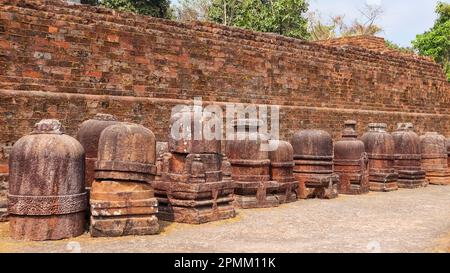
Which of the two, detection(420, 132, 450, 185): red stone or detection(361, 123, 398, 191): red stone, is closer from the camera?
detection(361, 123, 398, 191): red stone

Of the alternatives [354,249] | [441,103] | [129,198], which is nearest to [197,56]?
[129,198]

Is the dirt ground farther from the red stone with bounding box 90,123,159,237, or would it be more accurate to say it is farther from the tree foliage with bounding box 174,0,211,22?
the tree foliage with bounding box 174,0,211,22

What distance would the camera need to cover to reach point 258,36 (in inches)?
477

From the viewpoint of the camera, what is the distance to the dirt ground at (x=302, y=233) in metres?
4.91

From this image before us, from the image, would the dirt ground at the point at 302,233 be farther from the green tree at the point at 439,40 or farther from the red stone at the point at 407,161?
the green tree at the point at 439,40

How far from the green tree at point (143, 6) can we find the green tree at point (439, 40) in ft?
47.5

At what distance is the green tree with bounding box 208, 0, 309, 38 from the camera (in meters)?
22.6

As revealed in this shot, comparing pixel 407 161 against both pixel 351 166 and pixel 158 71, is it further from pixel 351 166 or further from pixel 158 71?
pixel 158 71

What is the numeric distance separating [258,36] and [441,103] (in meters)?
9.21

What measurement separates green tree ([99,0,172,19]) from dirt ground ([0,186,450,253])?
49.7 feet

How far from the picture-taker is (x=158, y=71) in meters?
10.0

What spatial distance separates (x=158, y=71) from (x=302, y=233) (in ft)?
17.3

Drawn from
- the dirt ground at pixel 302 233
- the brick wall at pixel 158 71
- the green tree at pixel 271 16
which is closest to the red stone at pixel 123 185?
the dirt ground at pixel 302 233

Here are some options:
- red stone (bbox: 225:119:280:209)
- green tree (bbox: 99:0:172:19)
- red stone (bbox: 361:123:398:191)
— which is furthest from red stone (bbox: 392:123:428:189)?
green tree (bbox: 99:0:172:19)
